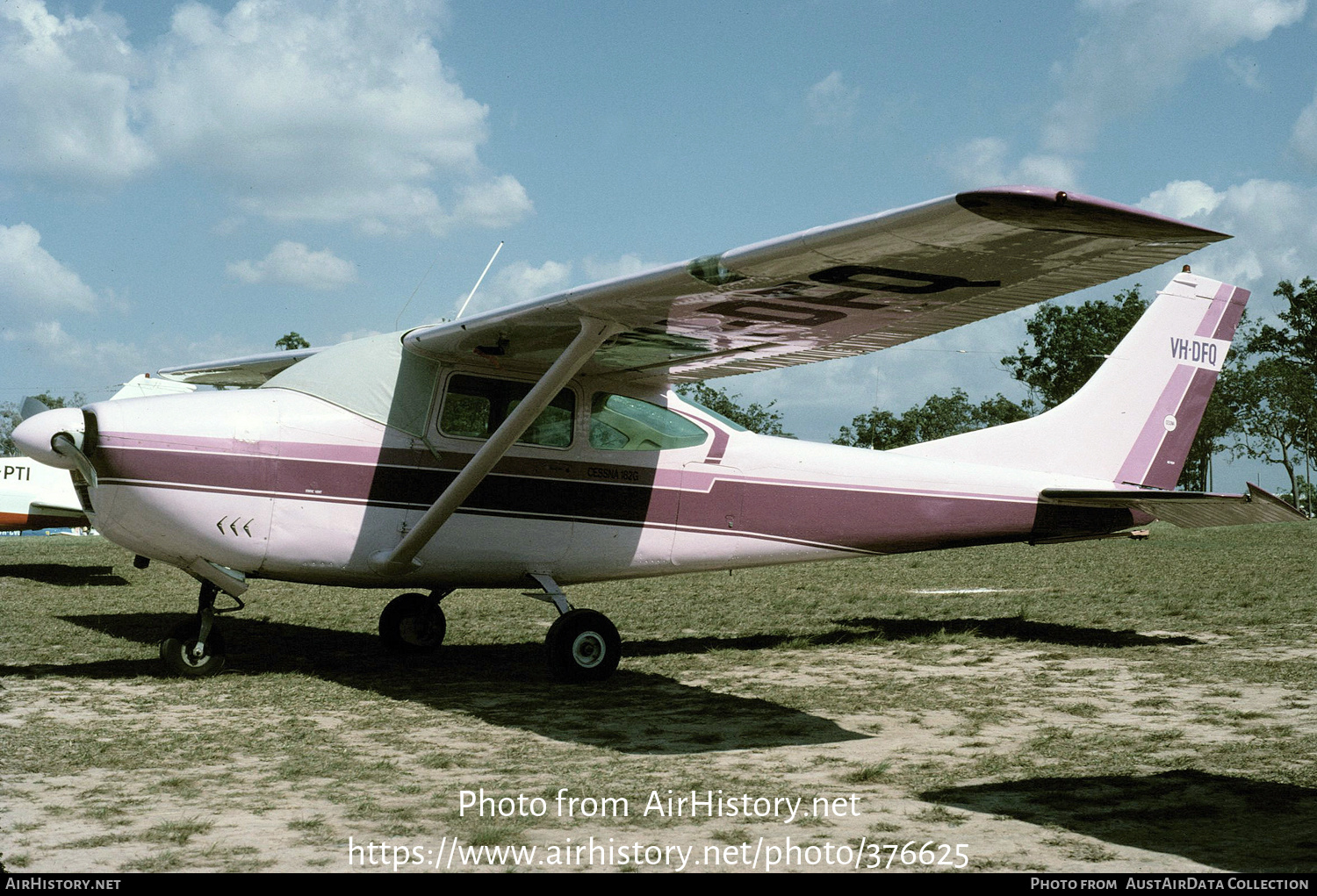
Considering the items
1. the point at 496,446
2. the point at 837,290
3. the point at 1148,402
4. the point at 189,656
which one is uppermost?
the point at 1148,402

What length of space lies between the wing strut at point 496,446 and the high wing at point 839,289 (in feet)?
0.58

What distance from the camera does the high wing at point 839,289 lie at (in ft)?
14.7

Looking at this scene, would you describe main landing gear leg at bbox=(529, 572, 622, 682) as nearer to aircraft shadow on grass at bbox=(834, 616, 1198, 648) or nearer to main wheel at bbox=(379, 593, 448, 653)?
main wheel at bbox=(379, 593, 448, 653)

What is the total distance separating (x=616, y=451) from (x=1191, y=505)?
492 cm

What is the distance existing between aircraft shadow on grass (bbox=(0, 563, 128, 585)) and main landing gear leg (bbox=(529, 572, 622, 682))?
11.2m

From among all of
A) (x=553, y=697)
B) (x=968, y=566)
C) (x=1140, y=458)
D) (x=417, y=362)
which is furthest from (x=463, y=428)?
(x=968, y=566)

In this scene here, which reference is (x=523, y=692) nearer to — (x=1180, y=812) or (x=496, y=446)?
(x=496, y=446)

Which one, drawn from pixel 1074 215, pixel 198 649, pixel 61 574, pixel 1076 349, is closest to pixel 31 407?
pixel 198 649

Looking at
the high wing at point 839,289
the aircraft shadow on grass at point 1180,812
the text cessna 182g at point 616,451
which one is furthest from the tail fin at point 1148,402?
the aircraft shadow on grass at point 1180,812

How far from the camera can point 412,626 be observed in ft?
31.5

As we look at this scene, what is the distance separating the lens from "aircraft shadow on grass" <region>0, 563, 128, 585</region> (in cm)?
1683

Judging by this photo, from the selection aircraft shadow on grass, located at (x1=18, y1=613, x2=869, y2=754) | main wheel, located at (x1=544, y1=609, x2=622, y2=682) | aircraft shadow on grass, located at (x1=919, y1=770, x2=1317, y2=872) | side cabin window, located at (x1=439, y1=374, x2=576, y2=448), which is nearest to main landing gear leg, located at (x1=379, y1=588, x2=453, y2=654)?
aircraft shadow on grass, located at (x1=18, y1=613, x2=869, y2=754)

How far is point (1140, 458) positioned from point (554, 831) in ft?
27.7
